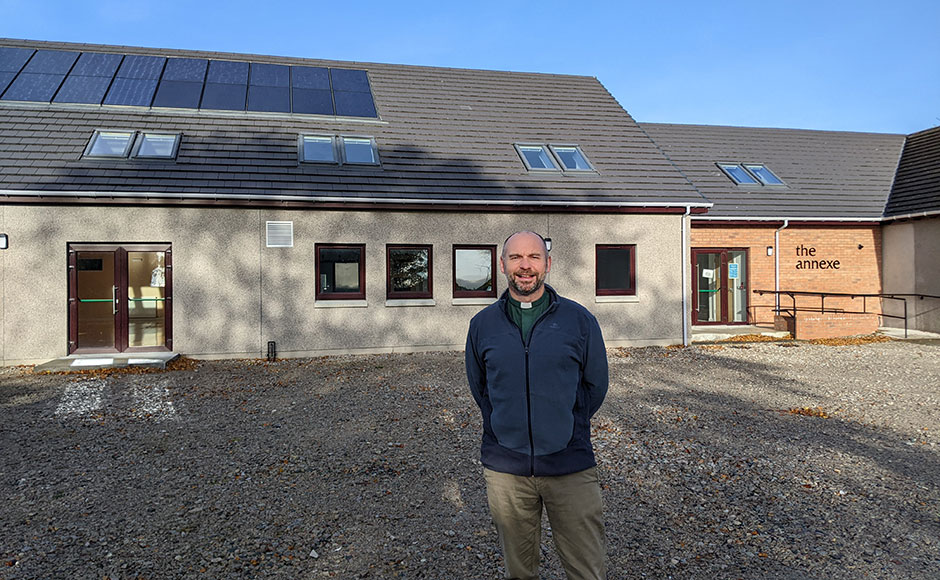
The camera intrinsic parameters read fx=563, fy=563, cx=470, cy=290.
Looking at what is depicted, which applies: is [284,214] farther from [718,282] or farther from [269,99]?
[718,282]

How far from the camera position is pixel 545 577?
3.23 metres

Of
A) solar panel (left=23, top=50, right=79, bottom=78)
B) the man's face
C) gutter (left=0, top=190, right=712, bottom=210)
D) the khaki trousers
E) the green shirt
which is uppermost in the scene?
solar panel (left=23, top=50, right=79, bottom=78)

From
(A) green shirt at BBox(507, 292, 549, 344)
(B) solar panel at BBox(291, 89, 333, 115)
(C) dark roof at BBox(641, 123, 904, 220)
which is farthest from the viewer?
(C) dark roof at BBox(641, 123, 904, 220)

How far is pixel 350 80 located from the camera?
15.6 m

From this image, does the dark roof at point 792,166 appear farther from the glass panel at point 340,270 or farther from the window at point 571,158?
the glass panel at point 340,270

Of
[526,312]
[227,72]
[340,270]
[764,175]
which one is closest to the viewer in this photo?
[526,312]

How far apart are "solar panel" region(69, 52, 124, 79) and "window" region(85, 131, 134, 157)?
302 cm

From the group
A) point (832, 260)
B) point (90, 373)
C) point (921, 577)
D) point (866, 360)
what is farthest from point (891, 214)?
point (90, 373)

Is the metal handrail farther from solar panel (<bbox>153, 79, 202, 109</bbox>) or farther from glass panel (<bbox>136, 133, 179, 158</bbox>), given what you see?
solar panel (<bbox>153, 79, 202, 109</bbox>)

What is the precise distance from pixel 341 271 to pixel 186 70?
25.5 ft

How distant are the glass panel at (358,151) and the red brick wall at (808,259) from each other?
8431mm

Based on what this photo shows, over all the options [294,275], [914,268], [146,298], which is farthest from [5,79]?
[914,268]

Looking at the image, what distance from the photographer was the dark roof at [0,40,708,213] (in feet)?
35.6

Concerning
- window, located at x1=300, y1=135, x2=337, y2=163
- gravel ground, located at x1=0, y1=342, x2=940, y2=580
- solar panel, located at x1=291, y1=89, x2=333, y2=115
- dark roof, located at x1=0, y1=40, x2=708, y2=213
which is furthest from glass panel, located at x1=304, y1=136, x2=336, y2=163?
gravel ground, located at x1=0, y1=342, x2=940, y2=580
